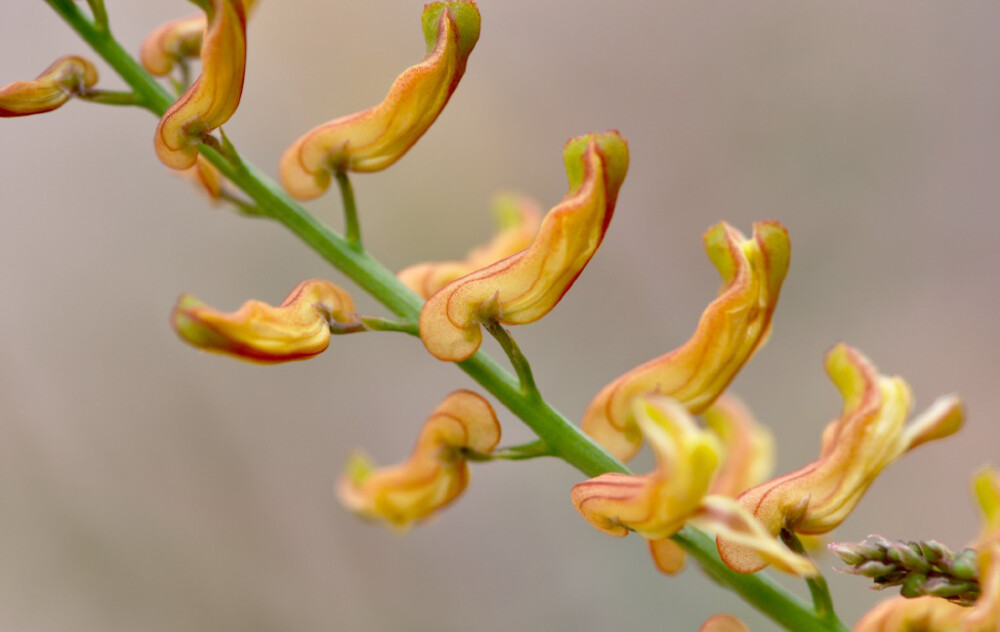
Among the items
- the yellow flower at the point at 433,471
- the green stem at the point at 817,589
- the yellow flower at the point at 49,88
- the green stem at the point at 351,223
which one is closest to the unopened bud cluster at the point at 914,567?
the green stem at the point at 817,589

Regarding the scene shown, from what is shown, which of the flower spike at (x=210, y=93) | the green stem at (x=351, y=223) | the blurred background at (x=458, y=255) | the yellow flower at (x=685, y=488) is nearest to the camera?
the yellow flower at (x=685, y=488)

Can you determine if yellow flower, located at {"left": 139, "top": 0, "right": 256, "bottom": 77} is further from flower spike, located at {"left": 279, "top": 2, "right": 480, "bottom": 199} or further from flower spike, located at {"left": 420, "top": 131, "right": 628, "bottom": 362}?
flower spike, located at {"left": 420, "top": 131, "right": 628, "bottom": 362}

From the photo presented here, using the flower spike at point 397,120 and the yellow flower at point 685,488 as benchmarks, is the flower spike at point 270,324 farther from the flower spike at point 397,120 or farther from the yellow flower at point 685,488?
the yellow flower at point 685,488

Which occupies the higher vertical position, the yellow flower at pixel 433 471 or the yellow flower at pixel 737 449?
the yellow flower at pixel 433 471

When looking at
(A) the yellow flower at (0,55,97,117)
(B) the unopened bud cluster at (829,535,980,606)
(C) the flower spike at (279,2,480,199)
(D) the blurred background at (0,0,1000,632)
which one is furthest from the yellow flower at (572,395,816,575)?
(D) the blurred background at (0,0,1000,632)

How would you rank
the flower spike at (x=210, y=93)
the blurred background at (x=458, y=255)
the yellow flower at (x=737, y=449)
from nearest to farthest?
the flower spike at (x=210, y=93), the yellow flower at (x=737, y=449), the blurred background at (x=458, y=255)

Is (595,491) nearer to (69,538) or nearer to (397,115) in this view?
(397,115)

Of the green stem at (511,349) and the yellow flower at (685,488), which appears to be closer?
the yellow flower at (685,488)

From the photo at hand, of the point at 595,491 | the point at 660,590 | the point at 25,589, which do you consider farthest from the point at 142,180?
the point at 595,491
